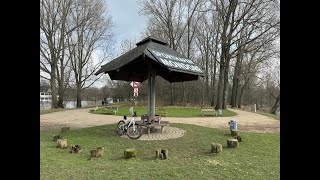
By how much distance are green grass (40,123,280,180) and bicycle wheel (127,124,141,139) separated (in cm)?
39

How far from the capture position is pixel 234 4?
26594mm

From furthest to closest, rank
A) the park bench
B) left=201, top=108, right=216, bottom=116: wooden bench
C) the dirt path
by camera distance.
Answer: left=201, top=108, right=216, bottom=116: wooden bench < the dirt path < the park bench

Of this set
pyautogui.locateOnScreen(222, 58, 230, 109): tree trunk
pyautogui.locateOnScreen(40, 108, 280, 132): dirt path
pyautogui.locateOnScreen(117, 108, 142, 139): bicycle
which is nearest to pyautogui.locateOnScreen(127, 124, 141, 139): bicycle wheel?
pyautogui.locateOnScreen(117, 108, 142, 139): bicycle

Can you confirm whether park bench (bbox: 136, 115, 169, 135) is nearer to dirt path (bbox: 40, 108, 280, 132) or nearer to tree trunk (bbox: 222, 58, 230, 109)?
dirt path (bbox: 40, 108, 280, 132)

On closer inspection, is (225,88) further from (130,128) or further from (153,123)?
(130,128)

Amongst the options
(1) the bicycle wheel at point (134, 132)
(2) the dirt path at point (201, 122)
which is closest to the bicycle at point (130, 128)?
(1) the bicycle wheel at point (134, 132)

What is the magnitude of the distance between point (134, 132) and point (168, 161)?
385 centimetres

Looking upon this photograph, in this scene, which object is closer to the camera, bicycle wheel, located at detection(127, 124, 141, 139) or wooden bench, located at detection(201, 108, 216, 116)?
bicycle wheel, located at detection(127, 124, 141, 139)

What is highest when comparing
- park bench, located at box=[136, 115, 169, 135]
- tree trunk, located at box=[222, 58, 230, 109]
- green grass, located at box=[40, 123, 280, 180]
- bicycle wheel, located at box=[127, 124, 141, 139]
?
tree trunk, located at box=[222, 58, 230, 109]

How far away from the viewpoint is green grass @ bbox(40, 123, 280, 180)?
548 cm
